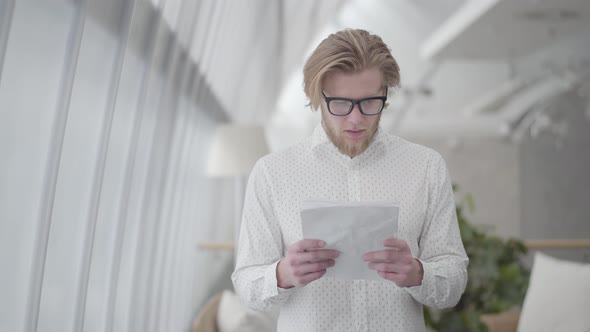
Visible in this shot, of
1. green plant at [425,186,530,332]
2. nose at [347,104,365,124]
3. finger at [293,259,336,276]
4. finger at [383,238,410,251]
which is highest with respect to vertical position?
nose at [347,104,365,124]

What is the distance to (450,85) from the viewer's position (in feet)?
44.9

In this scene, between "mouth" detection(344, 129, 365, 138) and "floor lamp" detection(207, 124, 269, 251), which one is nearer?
"mouth" detection(344, 129, 365, 138)

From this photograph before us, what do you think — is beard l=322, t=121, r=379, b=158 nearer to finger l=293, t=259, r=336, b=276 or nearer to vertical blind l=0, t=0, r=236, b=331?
finger l=293, t=259, r=336, b=276

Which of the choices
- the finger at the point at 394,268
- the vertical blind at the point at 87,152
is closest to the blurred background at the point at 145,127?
the vertical blind at the point at 87,152

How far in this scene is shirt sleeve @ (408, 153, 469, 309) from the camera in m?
1.60

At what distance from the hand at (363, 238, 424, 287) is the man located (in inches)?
1.3

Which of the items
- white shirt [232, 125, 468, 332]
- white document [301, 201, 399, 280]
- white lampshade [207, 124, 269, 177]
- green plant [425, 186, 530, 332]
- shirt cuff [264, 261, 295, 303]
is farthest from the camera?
white lampshade [207, 124, 269, 177]

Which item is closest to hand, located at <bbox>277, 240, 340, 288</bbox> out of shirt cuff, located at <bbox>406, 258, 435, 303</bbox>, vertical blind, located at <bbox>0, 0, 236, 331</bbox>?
shirt cuff, located at <bbox>406, 258, 435, 303</bbox>

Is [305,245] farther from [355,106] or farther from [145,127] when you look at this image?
[145,127]

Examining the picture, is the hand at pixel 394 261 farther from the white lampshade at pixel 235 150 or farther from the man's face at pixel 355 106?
the white lampshade at pixel 235 150

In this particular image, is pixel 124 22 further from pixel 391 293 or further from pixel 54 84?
pixel 391 293

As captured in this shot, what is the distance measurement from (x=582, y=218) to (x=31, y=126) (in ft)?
40.2

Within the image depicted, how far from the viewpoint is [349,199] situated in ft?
5.72

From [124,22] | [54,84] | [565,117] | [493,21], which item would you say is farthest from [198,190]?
[565,117]
